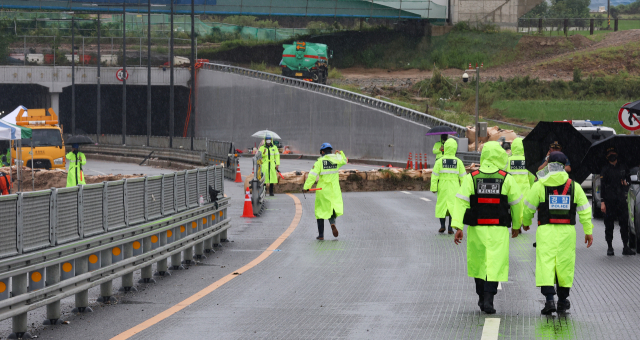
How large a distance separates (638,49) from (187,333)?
68.6m

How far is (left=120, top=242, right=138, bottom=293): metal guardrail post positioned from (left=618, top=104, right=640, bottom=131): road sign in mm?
12005

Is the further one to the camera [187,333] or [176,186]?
[176,186]

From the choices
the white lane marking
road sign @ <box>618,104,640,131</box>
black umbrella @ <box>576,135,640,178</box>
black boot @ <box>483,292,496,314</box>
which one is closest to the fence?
road sign @ <box>618,104,640,131</box>

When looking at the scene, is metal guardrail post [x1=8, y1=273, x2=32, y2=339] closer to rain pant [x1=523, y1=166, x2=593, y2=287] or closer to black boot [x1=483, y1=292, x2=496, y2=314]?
black boot [x1=483, y1=292, x2=496, y2=314]

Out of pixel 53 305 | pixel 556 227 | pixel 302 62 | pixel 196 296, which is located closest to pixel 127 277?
pixel 196 296

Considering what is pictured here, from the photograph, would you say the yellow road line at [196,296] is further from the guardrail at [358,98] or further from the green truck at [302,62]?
the green truck at [302,62]

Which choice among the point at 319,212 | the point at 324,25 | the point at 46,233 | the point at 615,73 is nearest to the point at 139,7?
the point at 324,25

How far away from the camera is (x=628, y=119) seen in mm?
17766

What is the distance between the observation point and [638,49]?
69125 mm

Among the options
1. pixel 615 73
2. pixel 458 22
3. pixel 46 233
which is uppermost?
pixel 458 22

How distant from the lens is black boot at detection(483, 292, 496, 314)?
8109 millimetres

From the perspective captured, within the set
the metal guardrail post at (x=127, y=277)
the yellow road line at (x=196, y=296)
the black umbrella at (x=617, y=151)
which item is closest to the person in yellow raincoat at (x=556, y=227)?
the yellow road line at (x=196, y=296)

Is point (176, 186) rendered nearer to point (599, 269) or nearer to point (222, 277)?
point (222, 277)

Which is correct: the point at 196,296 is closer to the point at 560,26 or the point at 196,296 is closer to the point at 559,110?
the point at 559,110
